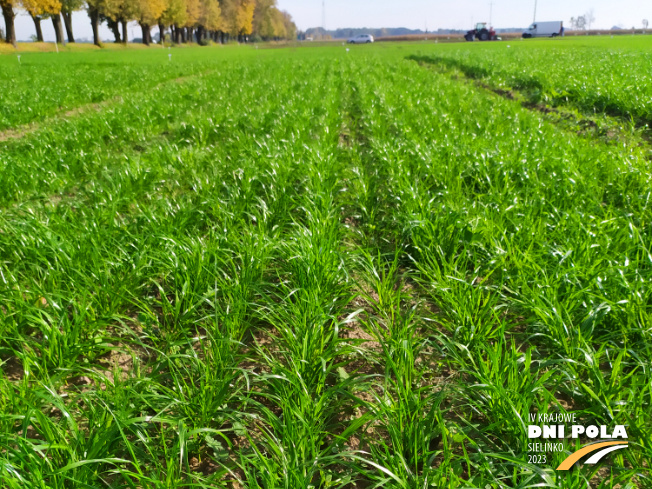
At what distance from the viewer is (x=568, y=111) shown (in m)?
9.50

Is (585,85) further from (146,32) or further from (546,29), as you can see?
(546,29)

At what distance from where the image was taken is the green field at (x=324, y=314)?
1.76 m

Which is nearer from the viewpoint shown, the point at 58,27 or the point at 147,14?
the point at 58,27

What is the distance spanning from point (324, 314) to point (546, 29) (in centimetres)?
8455

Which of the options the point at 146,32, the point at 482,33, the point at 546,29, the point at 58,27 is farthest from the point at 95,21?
the point at 546,29

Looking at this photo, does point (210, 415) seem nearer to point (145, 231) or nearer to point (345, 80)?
point (145, 231)

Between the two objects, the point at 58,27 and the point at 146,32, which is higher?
the point at 146,32

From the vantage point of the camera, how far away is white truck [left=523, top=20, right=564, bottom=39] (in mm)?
67312

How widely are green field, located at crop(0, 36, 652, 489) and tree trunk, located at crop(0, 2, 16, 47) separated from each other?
4026cm

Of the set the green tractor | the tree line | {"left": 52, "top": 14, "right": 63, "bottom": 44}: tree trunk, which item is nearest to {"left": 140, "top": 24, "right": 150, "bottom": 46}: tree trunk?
the tree line

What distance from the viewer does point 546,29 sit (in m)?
68.9

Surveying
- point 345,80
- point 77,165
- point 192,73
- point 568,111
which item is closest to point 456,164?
point 77,165

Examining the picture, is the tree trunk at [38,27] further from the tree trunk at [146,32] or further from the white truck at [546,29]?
the white truck at [546,29]

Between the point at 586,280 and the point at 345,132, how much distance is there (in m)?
6.32
